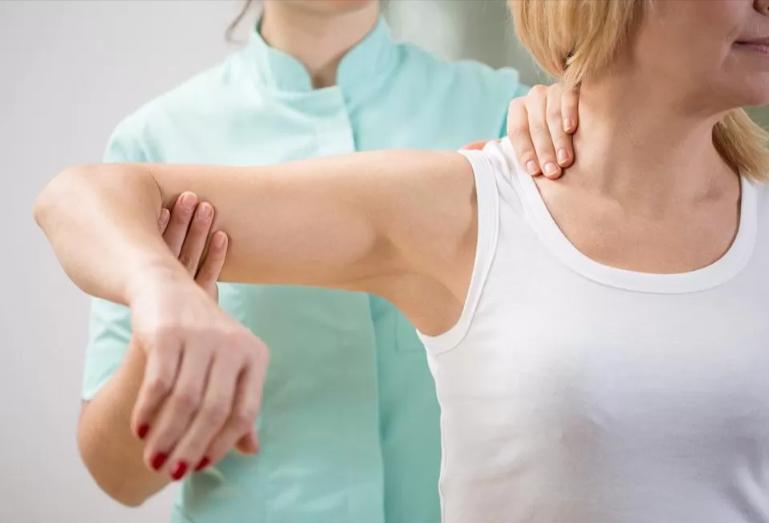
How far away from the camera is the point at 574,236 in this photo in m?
0.88

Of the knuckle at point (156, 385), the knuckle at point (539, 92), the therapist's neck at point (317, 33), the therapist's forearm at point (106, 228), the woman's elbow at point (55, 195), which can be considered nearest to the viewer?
the knuckle at point (156, 385)

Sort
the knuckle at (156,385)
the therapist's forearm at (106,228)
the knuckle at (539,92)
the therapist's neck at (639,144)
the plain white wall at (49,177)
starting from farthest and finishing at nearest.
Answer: the plain white wall at (49,177) < the knuckle at (539,92) < the therapist's neck at (639,144) < the therapist's forearm at (106,228) < the knuckle at (156,385)

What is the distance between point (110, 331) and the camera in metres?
1.11

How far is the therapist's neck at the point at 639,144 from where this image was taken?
34.9 inches

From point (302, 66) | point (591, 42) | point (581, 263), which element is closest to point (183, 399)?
point (581, 263)

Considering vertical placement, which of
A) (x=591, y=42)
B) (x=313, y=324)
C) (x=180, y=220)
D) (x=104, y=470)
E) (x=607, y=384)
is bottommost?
(x=104, y=470)

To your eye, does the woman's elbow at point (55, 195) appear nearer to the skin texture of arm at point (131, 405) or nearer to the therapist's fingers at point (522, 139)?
the skin texture of arm at point (131, 405)

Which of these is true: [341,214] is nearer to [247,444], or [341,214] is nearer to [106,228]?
[106,228]

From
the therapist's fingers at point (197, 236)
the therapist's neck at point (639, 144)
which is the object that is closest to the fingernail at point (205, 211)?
the therapist's fingers at point (197, 236)

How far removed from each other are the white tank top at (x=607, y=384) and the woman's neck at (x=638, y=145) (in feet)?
0.30

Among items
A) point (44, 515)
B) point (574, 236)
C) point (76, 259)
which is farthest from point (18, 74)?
point (574, 236)

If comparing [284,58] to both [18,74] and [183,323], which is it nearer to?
[18,74]

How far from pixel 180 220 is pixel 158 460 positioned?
1.07ft

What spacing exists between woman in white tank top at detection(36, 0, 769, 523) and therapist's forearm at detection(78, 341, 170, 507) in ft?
0.54
